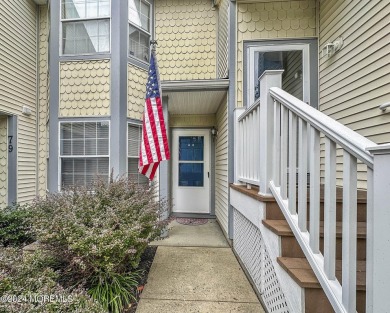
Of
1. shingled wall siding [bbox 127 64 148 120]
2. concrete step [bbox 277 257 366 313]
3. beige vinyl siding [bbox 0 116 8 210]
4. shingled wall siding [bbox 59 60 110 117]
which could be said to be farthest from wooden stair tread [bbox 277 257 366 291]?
beige vinyl siding [bbox 0 116 8 210]

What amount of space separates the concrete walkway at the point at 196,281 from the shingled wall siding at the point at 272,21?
8.07ft

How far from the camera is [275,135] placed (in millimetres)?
2070

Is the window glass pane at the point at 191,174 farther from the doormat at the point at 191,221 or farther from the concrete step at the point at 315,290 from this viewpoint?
the concrete step at the point at 315,290

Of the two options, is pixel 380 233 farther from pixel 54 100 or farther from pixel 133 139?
pixel 54 100

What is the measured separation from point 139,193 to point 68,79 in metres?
2.84

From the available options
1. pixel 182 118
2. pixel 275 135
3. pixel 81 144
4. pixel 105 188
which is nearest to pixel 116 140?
pixel 81 144

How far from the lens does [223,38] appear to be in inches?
173

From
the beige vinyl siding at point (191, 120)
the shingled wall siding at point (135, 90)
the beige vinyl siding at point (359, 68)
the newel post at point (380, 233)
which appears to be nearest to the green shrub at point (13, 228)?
the shingled wall siding at point (135, 90)

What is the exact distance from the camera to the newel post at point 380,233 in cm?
95

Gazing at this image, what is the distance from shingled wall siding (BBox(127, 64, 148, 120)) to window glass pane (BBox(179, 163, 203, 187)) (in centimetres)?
184

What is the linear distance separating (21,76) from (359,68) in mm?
6404

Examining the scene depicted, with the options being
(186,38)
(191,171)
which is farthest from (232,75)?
(191,171)

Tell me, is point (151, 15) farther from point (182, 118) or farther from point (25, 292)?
point (25, 292)

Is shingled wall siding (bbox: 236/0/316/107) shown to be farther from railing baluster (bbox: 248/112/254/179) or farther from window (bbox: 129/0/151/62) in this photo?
window (bbox: 129/0/151/62)
